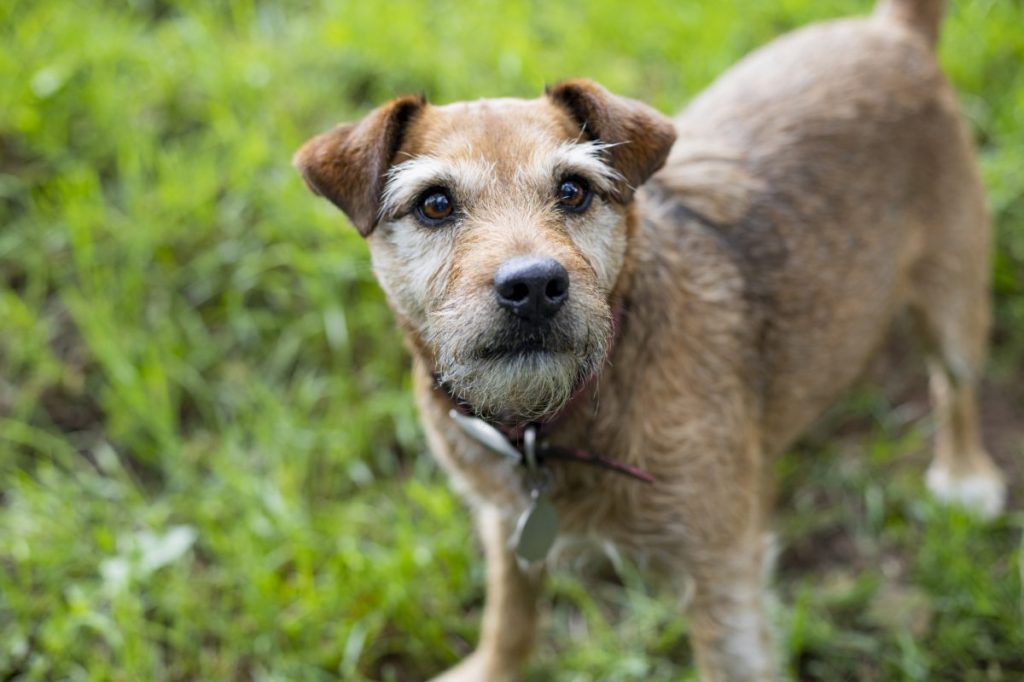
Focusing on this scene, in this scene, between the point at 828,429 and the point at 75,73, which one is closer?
the point at 828,429

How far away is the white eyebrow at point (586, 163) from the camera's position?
2.60 m

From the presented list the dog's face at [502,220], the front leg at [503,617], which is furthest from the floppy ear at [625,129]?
the front leg at [503,617]

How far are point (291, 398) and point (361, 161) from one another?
1.92m

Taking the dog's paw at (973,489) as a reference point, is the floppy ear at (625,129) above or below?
above

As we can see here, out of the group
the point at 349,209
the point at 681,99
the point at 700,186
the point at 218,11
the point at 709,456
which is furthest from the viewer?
the point at 218,11

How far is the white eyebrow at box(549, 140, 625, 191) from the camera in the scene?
8.53ft

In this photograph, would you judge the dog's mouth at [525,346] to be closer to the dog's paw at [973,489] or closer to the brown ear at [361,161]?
the brown ear at [361,161]

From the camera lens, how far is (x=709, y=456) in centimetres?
292

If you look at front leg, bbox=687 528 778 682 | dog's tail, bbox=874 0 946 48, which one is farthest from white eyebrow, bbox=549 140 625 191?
dog's tail, bbox=874 0 946 48

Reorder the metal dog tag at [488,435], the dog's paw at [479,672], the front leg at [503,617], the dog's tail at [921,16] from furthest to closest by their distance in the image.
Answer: the dog's tail at [921,16], the dog's paw at [479,672], the front leg at [503,617], the metal dog tag at [488,435]

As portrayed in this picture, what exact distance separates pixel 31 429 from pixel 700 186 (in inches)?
111

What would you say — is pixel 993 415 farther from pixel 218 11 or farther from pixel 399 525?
pixel 218 11

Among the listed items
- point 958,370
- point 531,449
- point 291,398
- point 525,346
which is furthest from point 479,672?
point 958,370

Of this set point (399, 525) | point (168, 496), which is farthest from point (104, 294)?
point (399, 525)
